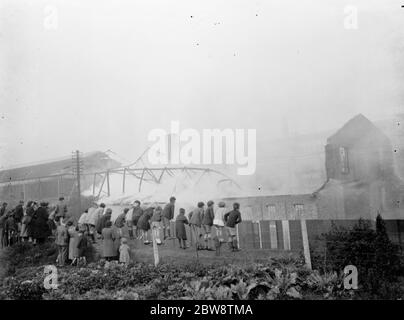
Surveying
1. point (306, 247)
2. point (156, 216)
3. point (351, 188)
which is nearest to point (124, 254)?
point (156, 216)

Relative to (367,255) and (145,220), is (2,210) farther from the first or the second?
(367,255)

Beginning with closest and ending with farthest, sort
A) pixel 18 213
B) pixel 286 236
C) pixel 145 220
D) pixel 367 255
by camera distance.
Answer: pixel 367 255, pixel 286 236, pixel 145 220, pixel 18 213

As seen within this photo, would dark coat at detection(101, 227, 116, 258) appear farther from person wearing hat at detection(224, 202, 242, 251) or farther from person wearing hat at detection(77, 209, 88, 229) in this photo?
person wearing hat at detection(224, 202, 242, 251)

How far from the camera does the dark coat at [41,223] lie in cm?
547

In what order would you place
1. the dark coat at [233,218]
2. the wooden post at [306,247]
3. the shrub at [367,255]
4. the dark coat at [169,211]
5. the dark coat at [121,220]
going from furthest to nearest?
1. the dark coat at [121,220]
2. the dark coat at [169,211]
3. the dark coat at [233,218]
4. the wooden post at [306,247]
5. the shrub at [367,255]

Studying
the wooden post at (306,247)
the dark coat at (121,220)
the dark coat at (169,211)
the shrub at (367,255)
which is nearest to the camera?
the shrub at (367,255)

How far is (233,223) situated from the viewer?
17.2ft

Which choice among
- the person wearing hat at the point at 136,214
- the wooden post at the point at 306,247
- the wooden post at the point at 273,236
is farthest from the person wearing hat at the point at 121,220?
the wooden post at the point at 306,247

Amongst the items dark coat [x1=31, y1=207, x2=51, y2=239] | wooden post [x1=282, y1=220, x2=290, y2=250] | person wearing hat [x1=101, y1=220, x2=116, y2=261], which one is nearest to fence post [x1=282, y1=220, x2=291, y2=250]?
wooden post [x1=282, y1=220, x2=290, y2=250]

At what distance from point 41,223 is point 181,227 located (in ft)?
6.08

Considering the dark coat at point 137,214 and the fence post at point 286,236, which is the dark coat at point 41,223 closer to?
the dark coat at point 137,214

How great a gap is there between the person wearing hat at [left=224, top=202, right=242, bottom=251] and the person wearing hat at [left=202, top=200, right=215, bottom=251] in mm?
207

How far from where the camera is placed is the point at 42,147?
215 inches
